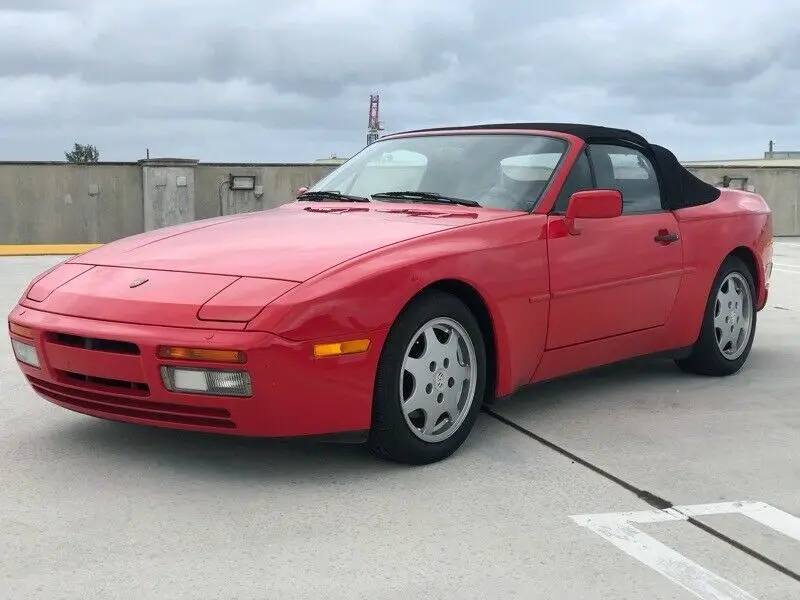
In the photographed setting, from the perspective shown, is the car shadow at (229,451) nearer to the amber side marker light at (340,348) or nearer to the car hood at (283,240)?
the amber side marker light at (340,348)

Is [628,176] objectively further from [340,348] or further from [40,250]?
[40,250]

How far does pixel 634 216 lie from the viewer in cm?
511

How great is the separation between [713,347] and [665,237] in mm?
804

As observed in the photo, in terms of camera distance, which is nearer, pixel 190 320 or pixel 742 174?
pixel 190 320

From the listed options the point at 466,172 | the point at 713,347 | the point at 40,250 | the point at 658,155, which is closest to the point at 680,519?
the point at 466,172

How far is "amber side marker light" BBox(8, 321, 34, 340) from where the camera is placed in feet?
13.0

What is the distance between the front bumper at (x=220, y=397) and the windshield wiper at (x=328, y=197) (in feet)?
4.91

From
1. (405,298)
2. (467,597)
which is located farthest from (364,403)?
(467,597)

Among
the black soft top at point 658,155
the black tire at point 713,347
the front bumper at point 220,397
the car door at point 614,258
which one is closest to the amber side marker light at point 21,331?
the front bumper at point 220,397

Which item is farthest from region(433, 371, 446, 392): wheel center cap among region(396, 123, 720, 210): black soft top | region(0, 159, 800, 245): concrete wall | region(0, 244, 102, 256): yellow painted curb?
region(0, 159, 800, 245): concrete wall

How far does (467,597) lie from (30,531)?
55.2 inches

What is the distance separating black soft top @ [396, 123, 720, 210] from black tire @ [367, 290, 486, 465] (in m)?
1.46

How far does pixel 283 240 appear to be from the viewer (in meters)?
4.12

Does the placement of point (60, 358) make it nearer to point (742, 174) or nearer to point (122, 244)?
point (122, 244)
